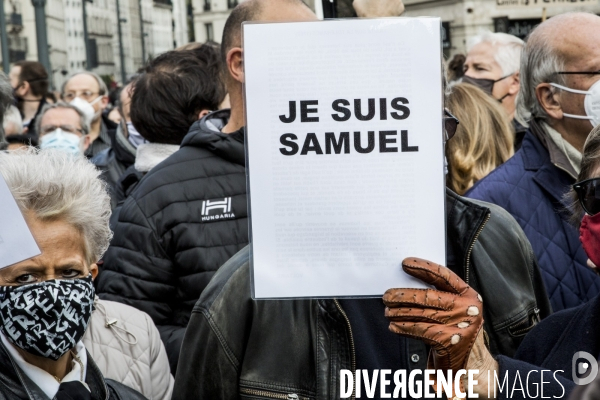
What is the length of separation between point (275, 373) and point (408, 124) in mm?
762

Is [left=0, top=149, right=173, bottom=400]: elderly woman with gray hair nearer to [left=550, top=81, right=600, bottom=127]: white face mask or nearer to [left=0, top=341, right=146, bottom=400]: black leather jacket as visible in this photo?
[left=0, top=341, right=146, bottom=400]: black leather jacket

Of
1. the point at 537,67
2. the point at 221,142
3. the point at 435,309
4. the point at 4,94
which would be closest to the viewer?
the point at 435,309

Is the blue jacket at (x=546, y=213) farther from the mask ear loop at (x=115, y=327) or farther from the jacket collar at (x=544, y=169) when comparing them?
the mask ear loop at (x=115, y=327)

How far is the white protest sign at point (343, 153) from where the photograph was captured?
224 centimetres

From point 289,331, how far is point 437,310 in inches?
20.3

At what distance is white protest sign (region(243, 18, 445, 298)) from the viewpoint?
2238 millimetres

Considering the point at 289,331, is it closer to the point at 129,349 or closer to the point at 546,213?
the point at 129,349

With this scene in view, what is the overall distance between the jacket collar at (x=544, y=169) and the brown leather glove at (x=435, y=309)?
167cm

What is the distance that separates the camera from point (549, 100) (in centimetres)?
412

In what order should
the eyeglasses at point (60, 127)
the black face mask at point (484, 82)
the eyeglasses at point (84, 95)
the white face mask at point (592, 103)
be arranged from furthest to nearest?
the eyeglasses at point (84, 95) → the eyeglasses at point (60, 127) → the black face mask at point (484, 82) → the white face mask at point (592, 103)

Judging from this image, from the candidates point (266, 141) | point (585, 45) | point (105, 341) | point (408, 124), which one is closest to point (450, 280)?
point (408, 124)

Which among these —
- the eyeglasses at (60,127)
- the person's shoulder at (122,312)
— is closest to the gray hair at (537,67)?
the person's shoulder at (122,312)

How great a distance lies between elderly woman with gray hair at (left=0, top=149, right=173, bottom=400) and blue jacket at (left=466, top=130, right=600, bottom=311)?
1463mm

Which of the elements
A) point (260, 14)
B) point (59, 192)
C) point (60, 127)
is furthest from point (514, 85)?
point (59, 192)
